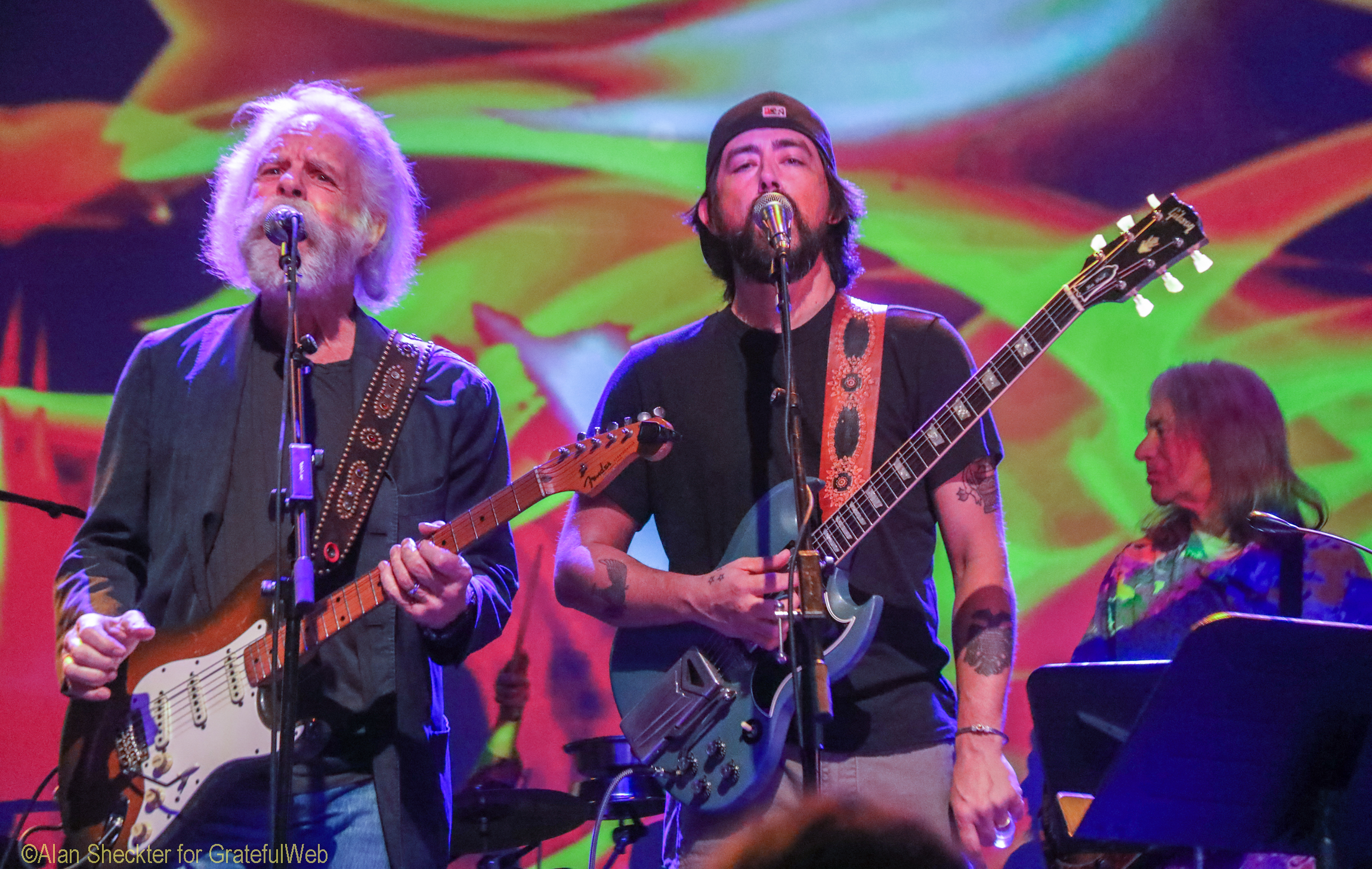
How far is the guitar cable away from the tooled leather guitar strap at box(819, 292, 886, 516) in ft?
8.45

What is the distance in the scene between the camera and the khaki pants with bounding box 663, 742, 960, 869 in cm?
277

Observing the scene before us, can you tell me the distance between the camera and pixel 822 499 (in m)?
3.01

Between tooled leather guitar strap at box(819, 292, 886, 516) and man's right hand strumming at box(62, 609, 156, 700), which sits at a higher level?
tooled leather guitar strap at box(819, 292, 886, 516)

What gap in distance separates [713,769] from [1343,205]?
4.00m

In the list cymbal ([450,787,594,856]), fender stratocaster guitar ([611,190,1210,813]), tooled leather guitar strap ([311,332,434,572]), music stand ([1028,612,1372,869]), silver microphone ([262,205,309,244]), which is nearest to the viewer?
music stand ([1028,612,1372,869])

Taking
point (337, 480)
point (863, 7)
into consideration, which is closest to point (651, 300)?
point (863, 7)

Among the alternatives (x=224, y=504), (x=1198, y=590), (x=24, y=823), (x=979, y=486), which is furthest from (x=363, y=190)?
(x=1198, y=590)

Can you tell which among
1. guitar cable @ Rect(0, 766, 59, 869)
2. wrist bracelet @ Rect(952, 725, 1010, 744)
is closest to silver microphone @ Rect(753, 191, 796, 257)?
wrist bracelet @ Rect(952, 725, 1010, 744)

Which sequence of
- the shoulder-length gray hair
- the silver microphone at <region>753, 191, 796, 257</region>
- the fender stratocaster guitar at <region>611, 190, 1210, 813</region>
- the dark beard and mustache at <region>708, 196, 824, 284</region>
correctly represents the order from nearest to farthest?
the silver microphone at <region>753, 191, 796, 257</region>, the fender stratocaster guitar at <region>611, 190, 1210, 813</region>, the dark beard and mustache at <region>708, 196, 824, 284</region>, the shoulder-length gray hair

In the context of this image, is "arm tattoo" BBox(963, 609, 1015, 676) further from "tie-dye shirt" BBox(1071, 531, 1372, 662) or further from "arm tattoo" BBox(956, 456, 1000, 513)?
"tie-dye shirt" BBox(1071, 531, 1372, 662)

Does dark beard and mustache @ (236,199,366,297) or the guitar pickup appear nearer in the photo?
→ the guitar pickup

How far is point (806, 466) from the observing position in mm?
3109

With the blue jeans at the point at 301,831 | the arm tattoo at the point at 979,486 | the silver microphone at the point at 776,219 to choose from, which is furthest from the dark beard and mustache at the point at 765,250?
the blue jeans at the point at 301,831

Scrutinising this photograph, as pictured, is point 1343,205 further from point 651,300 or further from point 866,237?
point 651,300
